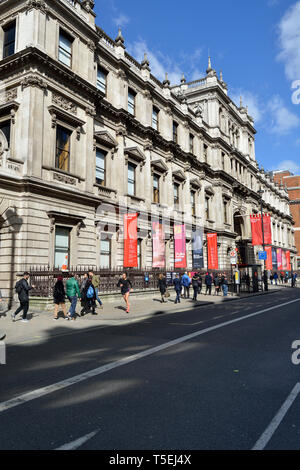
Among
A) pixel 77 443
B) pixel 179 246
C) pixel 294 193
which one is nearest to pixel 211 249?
pixel 179 246

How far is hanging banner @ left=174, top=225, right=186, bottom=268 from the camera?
89.7ft

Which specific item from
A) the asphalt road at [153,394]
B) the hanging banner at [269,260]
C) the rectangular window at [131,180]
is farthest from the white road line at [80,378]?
the hanging banner at [269,260]

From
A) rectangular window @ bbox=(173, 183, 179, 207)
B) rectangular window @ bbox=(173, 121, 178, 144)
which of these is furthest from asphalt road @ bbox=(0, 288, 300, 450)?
rectangular window @ bbox=(173, 121, 178, 144)

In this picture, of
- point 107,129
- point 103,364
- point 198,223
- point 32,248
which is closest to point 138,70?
point 107,129

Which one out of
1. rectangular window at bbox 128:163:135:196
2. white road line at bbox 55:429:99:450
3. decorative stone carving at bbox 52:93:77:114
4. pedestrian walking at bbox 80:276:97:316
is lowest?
white road line at bbox 55:429:99:450

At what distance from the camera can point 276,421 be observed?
12.2ft

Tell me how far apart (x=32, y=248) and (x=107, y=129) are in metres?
11.0

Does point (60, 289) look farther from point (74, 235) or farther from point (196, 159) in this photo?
point (196, 159)

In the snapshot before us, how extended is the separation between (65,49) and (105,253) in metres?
12.8

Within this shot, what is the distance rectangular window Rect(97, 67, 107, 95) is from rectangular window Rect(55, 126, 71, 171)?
6102 mm

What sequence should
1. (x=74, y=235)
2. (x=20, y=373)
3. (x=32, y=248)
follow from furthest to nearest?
(x=74, y=235) < (x=32, y=248) < (x=20, y=373)

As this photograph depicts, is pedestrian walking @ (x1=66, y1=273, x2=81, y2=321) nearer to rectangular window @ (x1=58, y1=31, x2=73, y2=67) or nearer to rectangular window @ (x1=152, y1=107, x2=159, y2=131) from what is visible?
rectangular window @ (x1=58, y1=31, x2=73, y2=67)

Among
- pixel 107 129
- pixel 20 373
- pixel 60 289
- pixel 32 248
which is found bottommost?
pixel 20 373

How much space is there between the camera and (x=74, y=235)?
1833cm
